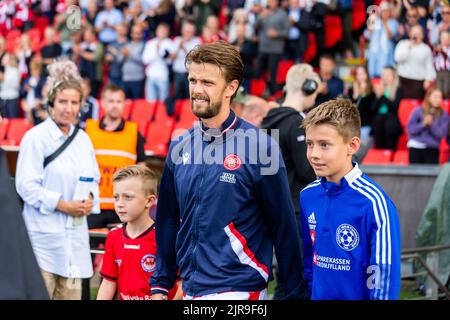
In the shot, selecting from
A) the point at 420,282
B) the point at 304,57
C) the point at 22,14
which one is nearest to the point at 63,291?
the point at 420,282

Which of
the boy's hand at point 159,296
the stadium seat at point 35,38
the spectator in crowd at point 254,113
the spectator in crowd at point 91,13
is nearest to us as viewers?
the boy's hand at point 159,296

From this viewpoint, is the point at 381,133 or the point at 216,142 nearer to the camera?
the point at 216,142

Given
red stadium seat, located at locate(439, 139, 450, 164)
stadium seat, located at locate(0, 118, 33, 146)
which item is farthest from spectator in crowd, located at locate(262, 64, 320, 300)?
stadium seat, located at locate(0, 118, 33, 146)

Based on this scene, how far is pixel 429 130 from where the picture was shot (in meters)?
13.7

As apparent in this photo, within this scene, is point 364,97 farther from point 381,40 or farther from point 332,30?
point 332,30

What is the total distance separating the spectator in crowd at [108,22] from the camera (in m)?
20.1

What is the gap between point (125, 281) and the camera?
5695 mm

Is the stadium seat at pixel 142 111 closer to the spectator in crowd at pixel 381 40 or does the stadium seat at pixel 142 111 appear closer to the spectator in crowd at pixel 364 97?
the spectator in crowd at pixel 381 40

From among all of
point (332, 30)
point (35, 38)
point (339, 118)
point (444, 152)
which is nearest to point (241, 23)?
point (332, 30)

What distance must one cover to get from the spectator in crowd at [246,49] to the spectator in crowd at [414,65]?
3152mm

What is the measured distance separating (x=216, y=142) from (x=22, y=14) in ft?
63.0

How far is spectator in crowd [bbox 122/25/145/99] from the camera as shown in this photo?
18.8m

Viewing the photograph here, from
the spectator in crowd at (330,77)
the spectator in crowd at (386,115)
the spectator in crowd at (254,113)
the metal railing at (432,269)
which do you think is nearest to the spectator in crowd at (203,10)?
the spectator in crowd at (330,77)

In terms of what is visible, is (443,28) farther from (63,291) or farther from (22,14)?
(22,14)
